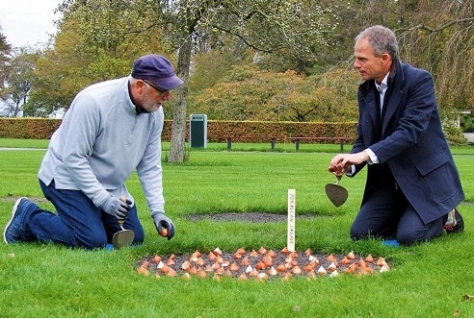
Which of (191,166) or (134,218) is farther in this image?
(191,166)

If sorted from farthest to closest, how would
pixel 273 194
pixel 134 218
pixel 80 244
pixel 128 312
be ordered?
pixel 273 194 < pixel 134 218 < pixel 80 244 < pixel 128 312

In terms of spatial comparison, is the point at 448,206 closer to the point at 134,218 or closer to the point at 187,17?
the point at 134,218

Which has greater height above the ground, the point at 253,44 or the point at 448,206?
the point at 253,44

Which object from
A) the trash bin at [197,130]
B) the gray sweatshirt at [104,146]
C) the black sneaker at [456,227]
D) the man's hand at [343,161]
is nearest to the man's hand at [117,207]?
the gray sweatshirt at [104,146]

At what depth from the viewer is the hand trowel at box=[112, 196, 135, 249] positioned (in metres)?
5.32

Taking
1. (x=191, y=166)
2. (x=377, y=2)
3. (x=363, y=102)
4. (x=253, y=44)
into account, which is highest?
(x=377, y=2)

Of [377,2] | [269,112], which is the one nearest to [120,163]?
[377,2]

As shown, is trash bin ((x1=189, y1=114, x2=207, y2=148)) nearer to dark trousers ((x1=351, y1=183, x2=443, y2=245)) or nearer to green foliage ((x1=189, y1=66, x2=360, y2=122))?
green foliage ((x1=189, y1=66, x2=360, y2=122))

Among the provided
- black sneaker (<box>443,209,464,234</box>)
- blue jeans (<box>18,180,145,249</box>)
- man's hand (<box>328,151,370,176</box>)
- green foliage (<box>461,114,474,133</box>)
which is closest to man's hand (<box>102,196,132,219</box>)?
blue jeans (<box>18,180,145,249</box>)

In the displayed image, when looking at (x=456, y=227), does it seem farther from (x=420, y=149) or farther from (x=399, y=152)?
(x=399, y=152)

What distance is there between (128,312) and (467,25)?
65.0 feet

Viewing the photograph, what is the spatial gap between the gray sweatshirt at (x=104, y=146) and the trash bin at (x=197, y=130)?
Answer: 22.8 m

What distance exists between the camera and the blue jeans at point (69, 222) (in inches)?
214

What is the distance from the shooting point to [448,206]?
19.4 feet
